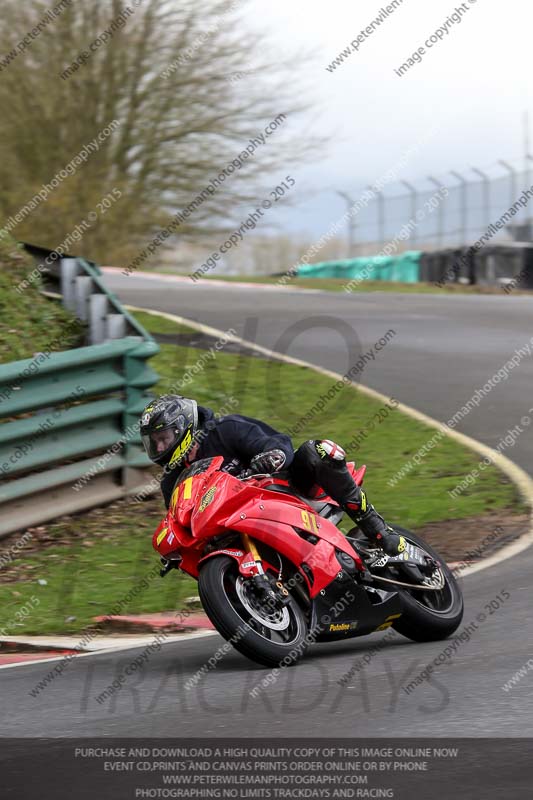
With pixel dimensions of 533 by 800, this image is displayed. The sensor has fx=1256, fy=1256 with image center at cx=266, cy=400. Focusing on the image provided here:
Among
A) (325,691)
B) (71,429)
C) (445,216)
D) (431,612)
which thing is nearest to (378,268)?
(445,216)

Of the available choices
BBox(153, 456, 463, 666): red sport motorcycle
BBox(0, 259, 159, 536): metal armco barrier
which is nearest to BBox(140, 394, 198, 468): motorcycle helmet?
BBox(153, 456, 463, 666): red sport motorcycle

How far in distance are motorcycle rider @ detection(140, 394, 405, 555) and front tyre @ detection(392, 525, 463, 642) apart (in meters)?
0.31

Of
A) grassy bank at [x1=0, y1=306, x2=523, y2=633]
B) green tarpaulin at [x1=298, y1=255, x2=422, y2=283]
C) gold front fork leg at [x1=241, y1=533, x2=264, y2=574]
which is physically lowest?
green tarpaulin at [x1=298, y1=255, x2=422, y2=283]

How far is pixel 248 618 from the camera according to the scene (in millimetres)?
6062

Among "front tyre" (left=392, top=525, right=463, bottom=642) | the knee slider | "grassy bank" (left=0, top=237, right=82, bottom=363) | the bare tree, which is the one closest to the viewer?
the knee slider

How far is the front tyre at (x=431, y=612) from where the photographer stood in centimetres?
676

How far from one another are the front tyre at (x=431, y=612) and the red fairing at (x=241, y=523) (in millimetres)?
530

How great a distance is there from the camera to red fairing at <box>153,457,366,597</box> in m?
6.26

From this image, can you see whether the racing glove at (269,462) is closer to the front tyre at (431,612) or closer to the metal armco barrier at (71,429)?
the front tyre at (431,612)

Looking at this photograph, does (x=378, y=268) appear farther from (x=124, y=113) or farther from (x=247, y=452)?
(x=247, y=452)

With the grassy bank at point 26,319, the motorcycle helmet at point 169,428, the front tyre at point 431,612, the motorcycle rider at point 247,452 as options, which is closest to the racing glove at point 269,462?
the motorcycle rider at point 247,452

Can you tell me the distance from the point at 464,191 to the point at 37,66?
38.6 feet

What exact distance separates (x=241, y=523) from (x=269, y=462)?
1.36 ft

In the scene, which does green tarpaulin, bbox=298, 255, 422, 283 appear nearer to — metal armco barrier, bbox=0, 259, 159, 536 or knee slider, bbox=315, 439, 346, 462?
metal armco barrier, bbox=0, 259, 159, 536
